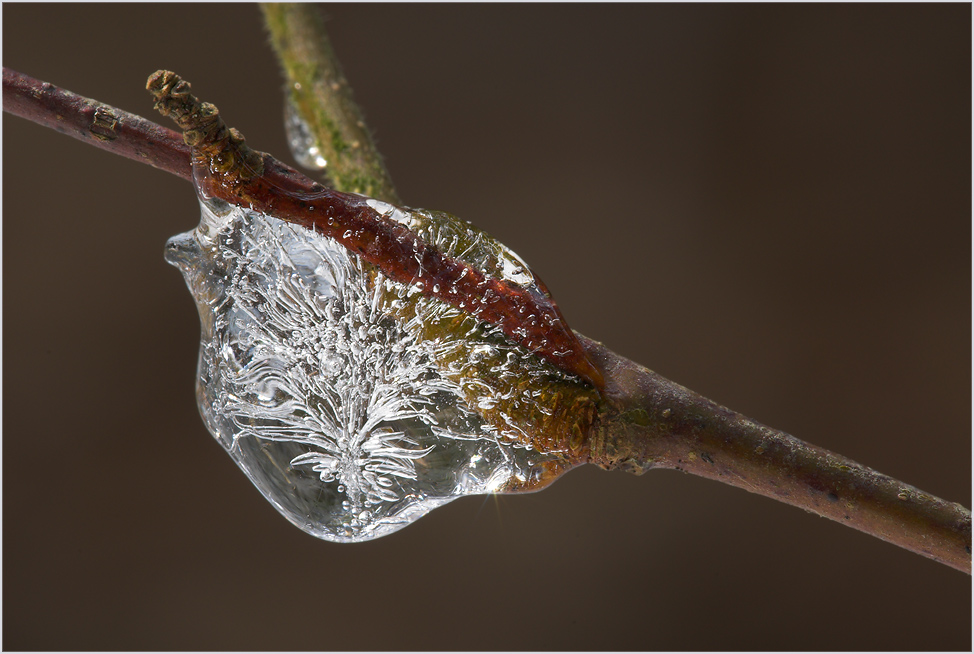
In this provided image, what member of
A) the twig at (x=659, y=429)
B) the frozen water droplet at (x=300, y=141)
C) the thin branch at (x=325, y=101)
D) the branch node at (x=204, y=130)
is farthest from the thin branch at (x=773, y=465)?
the frozen water droplet at (x=300, y=141)

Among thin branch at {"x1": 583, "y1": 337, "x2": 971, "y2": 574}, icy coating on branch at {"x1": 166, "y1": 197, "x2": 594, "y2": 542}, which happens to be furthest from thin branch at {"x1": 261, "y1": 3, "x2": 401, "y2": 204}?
thin branch at {"x1": 583, "y1": 337, "x2": 971, "y2": 574}

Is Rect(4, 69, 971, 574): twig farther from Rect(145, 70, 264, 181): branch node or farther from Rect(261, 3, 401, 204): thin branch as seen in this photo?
Rect(261, 3, 401, 204): thin branch

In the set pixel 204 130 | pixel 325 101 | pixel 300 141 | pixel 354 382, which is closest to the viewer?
pixel 204 130

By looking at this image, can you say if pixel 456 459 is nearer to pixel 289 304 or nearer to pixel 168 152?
pixel 289 304

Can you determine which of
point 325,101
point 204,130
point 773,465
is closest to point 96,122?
point 204,130

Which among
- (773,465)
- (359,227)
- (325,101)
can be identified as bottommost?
(773,465)

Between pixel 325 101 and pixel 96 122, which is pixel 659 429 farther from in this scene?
pixel 325 101
